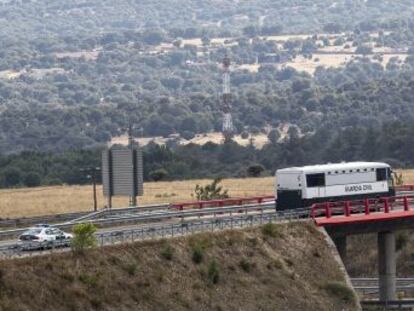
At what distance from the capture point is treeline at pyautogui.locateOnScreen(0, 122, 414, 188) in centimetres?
15612

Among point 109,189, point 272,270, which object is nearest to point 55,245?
point 272,270

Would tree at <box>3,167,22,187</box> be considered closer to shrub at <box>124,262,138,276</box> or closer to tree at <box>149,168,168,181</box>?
tree at <box>149,168,168,181</box>

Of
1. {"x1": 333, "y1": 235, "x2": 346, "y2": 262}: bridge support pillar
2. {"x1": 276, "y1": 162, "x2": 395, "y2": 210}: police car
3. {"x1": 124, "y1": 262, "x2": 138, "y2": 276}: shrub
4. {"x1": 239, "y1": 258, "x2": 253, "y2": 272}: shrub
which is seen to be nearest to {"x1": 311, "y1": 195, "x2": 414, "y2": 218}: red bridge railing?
{"x1": 333, "y1": 235, "x2": 346, "y2": 262}: bridge support pillar

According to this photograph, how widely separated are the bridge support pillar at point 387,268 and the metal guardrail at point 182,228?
154 inches

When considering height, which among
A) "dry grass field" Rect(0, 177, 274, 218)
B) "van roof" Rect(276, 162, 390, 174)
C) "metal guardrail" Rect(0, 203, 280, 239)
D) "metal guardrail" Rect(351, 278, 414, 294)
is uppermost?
"van roof" Rect(276, 162, 390, 174)

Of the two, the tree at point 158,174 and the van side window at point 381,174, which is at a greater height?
the van side window at point 381,174

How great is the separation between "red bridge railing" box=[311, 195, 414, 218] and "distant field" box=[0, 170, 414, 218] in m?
29.3

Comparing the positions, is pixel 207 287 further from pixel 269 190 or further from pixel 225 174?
pixel 225 174

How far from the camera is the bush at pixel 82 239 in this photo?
61312 mm

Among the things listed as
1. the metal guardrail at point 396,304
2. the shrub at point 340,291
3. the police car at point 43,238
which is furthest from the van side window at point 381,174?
the police car at point 43,238

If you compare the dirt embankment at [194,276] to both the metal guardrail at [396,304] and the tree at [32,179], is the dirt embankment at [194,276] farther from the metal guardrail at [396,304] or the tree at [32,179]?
the tree at [32,179]

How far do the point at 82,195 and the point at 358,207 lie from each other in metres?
49.1

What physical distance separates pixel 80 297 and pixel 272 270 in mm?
12413

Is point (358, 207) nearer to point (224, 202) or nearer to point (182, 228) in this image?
point (224, 202)
